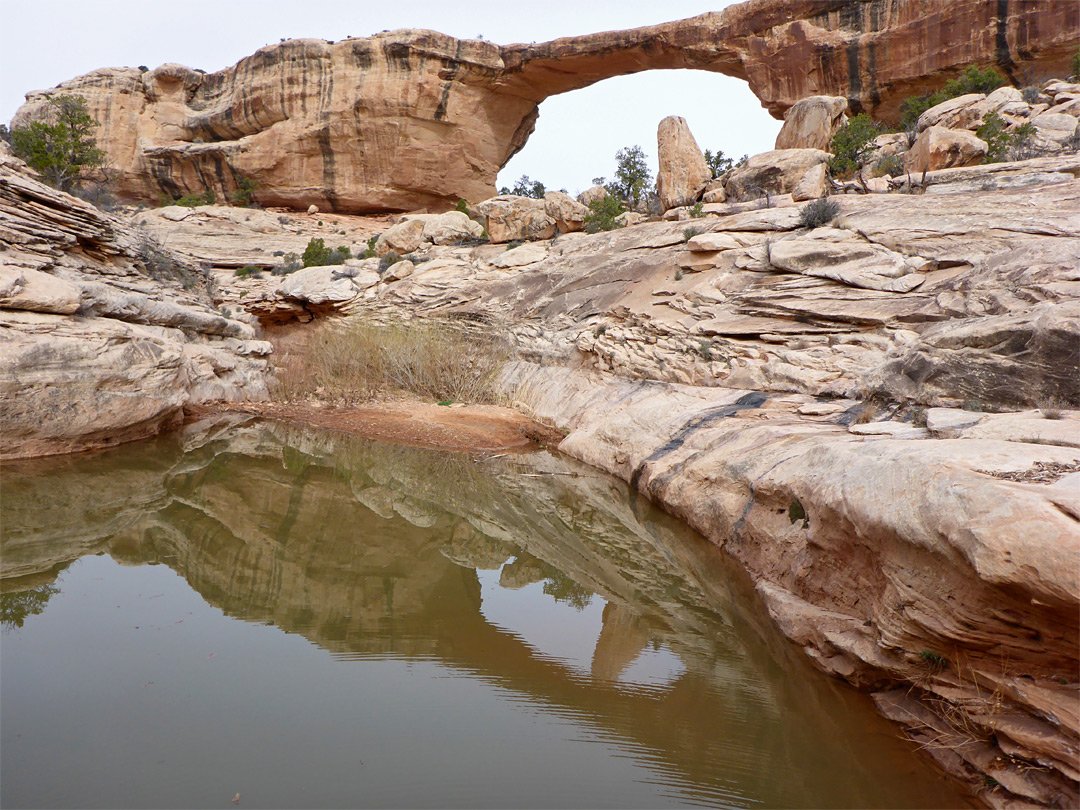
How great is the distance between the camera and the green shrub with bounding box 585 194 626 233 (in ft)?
54.5

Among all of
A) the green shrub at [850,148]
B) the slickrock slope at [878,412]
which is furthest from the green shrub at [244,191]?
the green shrub at [850,148]

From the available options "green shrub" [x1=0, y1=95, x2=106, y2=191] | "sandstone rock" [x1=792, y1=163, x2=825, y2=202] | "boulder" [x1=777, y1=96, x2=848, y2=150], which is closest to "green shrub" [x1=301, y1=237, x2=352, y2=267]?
"green shrub" [x1=0, y1=95, x2=106, y2=191]

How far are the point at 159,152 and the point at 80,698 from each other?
101 ft

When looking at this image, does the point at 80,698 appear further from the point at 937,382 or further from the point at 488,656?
the point at 937,382

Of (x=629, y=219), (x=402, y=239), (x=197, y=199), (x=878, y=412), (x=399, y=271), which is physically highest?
(x=197, y=199)

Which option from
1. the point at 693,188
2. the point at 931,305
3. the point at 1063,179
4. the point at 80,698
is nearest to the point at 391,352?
the point at 693,188

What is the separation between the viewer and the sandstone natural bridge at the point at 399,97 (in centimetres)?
2322

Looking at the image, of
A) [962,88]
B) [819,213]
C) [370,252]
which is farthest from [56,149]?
[962,88]

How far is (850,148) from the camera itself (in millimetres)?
15414

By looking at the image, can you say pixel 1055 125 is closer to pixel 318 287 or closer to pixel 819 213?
pixel 819 213

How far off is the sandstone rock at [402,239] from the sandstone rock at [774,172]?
391 inches

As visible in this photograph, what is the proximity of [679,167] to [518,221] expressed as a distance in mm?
4840

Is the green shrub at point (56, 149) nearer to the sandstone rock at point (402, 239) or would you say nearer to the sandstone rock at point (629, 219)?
the sandstone rock at point (402, 239)

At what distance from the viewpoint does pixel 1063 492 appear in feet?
9.37
